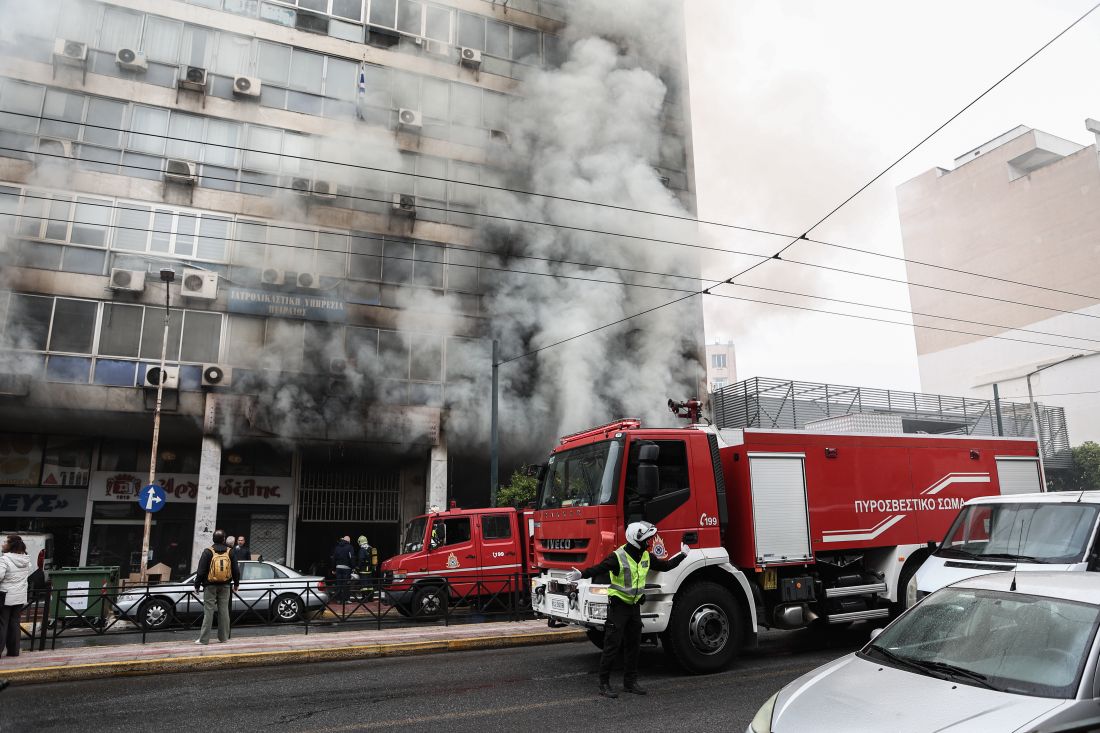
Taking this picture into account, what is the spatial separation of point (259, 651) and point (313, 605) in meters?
4.26

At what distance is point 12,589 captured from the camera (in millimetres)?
8273

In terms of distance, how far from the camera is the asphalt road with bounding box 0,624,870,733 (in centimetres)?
536

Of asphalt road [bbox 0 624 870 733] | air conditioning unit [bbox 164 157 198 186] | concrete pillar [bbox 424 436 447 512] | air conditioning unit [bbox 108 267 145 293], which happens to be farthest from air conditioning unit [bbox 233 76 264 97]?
asphalt road [bbox 0 624 870 733]

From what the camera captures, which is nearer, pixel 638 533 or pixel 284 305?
pixel 638 533

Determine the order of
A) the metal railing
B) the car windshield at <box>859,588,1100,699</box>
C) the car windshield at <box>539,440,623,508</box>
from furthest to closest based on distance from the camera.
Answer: the metal railing
the car windshield at <box>539,440,623,508</box>
the car windshield at <box>859,588,1100,699</box>

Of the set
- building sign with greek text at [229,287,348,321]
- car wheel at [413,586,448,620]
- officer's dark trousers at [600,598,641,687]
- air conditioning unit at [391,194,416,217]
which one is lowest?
car wheel at [413,586,448,620]

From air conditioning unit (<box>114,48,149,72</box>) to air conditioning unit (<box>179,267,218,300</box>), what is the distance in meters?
5.42

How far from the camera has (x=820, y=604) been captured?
8.03 metres

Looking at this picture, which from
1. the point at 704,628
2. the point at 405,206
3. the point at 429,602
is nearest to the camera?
the point at 704,628

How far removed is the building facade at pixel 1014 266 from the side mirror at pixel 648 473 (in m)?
37.6

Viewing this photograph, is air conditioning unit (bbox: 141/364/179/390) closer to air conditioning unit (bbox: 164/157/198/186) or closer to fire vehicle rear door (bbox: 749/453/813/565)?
air conditioning unit (bbox: 164/157/198/186)

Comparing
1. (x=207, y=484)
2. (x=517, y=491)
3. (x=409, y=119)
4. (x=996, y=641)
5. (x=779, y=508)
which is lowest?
(x=996, y=641)

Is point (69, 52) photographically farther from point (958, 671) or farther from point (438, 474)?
point (958, 671)

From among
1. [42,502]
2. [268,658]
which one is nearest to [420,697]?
[268,658]
